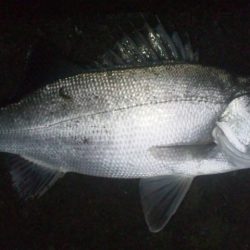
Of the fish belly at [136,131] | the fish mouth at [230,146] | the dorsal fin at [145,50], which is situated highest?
the dorsal fin at [145,50]

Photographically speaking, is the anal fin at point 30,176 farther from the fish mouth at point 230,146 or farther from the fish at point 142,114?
the fish mouth at point 230,146

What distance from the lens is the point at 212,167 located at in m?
1.52

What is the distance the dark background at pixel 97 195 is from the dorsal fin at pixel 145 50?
0.35m

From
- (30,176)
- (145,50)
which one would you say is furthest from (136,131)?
(30,176)

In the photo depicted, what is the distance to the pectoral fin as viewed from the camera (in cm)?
157

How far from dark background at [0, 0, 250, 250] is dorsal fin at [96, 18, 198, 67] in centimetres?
35

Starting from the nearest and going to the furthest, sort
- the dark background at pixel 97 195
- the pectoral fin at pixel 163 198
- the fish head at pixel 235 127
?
the fish head at pixel 235 127
the pectoral fin at pixel 163 198
the dark background at pixel 97 195

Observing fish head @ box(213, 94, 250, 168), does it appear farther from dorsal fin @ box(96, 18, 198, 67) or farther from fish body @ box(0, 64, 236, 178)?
dorsal fin @ box(96, 18, 198, 67)

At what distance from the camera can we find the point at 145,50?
4.88ft

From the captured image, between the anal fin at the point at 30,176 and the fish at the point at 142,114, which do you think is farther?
the anal fin at the point at 30,176

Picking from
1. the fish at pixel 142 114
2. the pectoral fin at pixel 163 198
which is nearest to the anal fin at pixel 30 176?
the fish at pixel 142 114

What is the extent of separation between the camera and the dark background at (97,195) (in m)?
1.83

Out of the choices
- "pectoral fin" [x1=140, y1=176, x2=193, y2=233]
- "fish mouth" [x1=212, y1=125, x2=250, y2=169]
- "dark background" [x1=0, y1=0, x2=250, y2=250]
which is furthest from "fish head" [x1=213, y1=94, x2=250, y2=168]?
"dark background" [x1=0, y1=0, x2=250, y2=250]

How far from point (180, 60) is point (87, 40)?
21.1 inches
